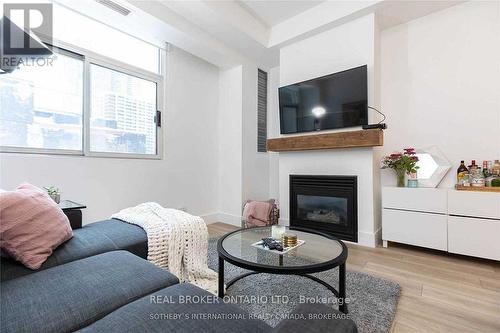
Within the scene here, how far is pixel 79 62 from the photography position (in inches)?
96.3

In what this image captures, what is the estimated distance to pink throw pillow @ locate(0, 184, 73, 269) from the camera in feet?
3.59

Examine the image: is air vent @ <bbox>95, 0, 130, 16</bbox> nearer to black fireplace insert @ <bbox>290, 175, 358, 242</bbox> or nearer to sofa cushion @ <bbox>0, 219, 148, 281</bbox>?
sofa cushion @ <bbox>0, 219, 148, 281</bbox>

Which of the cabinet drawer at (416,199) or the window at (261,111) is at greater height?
the window at (261,111)

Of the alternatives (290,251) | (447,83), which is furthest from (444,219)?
(290,251)

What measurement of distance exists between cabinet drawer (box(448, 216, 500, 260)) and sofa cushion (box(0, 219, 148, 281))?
262 centimetres

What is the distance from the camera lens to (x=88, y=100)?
2.49 m

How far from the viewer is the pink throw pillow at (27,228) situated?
3.59 feet

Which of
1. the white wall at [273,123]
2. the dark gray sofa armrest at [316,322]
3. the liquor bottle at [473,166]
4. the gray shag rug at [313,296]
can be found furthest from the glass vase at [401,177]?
the dark gray sofa armrest at [316,322]

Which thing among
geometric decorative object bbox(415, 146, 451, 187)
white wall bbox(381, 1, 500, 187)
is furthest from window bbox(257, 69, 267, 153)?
geometric decorative object bbox(415, 146, 451, 187)

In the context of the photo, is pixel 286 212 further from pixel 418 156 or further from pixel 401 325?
pixel 401 325

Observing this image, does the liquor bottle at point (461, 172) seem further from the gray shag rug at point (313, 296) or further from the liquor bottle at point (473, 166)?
the gray shag rug at point (313, 296)

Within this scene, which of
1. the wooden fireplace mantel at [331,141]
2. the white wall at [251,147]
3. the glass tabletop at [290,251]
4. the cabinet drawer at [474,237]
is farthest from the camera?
the white wall at [251,147]

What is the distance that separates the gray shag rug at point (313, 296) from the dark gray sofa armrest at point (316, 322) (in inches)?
28.8

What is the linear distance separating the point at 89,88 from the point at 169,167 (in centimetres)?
122
